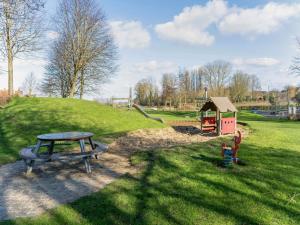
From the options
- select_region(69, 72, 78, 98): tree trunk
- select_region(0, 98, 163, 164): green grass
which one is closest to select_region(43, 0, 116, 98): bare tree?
select_region(69, 72, 78, 98): tree trunk

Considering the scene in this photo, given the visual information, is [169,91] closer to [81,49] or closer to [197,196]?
[81,49]

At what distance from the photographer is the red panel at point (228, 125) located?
1423cm

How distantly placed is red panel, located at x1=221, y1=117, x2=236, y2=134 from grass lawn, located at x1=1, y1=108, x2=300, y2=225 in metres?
6.98

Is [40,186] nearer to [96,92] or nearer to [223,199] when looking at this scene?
[223,199]

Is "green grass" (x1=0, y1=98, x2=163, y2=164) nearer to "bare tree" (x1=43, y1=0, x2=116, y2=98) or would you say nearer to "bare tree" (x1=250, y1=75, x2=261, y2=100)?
"bare tree" (x1=43, y1=0, x2=116, y2=98)

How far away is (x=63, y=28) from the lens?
1251 inches

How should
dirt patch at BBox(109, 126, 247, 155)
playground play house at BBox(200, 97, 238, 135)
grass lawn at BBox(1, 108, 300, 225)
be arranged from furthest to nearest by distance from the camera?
playground play house at BBox(200, 97, 238, 135) → dirt patch at BBox(109, 126, 247, 155) → grass lawn at BBox(1, 108, 300, 225)

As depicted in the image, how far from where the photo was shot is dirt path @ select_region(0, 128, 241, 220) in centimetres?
495

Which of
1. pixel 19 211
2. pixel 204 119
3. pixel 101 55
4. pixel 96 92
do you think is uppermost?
pixel 101 55

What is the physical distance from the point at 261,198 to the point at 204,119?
10.9 m

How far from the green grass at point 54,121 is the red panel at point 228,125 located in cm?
374

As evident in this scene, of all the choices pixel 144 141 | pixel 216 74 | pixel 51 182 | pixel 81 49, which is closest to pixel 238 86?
pixel 216 74

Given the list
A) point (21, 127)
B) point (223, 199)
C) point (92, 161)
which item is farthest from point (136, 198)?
point (21, 127)

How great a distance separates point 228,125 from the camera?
14398mm
